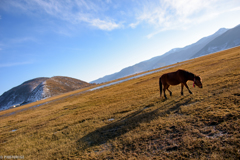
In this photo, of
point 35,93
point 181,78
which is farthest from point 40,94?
point 181,78

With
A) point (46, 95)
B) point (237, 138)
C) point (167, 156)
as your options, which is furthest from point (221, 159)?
point (46, 95)

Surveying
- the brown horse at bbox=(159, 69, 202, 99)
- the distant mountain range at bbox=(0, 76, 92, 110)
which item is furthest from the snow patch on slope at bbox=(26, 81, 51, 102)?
the brown horse at bbox=(159, 69, 202, 99)

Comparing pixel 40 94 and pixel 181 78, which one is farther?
pixel 40 94

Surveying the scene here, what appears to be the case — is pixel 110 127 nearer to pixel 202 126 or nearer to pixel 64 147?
pixel 64 147

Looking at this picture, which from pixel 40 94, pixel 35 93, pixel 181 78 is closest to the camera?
pixel 181 78

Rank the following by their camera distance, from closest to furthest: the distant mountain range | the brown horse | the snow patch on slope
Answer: the brown horse
the snow patch on slope
the distant mountain range

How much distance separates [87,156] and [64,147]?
2.52 metres

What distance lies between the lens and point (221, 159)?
10.3 ft

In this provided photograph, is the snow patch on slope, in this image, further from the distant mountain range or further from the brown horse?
the brown horse

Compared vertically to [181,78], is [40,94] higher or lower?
higher

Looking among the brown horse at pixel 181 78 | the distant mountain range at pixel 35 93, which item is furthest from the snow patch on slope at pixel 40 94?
the brown horse at pixel 181 78

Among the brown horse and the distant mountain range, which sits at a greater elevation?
the distant mountain range

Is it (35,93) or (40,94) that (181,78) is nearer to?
(40,94)

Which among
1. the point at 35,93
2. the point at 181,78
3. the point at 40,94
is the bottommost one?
the point at 181,78
